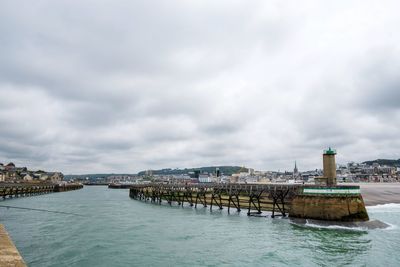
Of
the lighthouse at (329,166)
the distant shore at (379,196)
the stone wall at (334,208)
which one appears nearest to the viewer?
the stone wall at (334,208)

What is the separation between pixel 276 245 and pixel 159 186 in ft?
190

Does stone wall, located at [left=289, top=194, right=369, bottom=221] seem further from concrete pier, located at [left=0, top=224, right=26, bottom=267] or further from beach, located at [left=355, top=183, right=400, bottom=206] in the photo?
concrete pier, located at [left=0, top=224, right=26, bottom=267]

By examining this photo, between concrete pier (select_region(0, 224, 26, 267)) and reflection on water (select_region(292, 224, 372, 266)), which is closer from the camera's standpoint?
concrete pier (select_region(0, 224, 26, 267))

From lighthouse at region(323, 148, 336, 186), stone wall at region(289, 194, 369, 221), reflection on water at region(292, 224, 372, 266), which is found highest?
lighthouse at region(323, 148, 336, 186)

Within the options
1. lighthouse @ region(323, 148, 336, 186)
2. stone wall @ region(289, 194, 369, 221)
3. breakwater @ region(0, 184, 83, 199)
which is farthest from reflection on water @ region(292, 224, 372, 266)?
breakwater @ region(0, 184, 83, 199)

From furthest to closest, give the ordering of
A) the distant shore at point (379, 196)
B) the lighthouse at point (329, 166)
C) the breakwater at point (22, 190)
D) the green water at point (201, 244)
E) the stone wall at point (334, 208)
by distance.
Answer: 1. the breakwater at point (22, 190)
2. the distant shore at point (379, 196)
3. the lighthouse at point (329, 166)
4. the stone wall at point (334, 208)
5. the green water at point (201, 244)

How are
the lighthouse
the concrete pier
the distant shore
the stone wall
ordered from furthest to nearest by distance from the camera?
the distant shore < the lighthouse < the stone wall < the concrete pier

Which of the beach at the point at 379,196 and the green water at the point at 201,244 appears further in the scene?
the beach at the point at 379,196

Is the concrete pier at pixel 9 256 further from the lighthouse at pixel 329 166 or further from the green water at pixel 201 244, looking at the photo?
the lighthouse at pixel 329 166

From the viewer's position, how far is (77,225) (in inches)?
1563

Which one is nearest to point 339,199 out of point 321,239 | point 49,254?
point 321,239

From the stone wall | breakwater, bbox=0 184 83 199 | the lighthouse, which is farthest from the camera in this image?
breakwater, bbox=0 184 83 199

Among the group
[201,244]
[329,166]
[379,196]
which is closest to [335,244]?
[201,244]

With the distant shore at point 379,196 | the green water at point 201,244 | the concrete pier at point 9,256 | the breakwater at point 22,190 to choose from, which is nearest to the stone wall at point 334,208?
the green water at point 201,244
